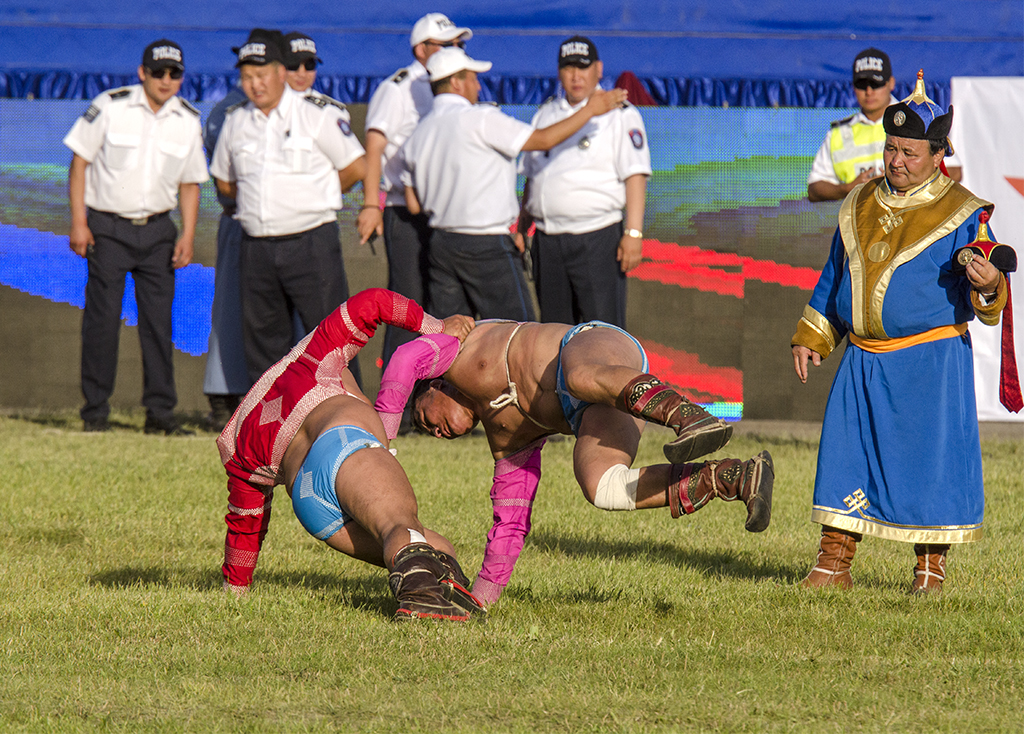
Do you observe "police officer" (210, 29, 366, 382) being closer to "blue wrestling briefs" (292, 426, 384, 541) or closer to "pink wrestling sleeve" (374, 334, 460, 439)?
"pink wrestling sleeve" (374, 334, 460, 439)

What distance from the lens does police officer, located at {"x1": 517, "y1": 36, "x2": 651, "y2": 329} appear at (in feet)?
28.6

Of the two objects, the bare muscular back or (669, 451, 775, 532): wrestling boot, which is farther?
the bare muscular back

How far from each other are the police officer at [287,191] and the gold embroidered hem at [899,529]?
14.5 feet

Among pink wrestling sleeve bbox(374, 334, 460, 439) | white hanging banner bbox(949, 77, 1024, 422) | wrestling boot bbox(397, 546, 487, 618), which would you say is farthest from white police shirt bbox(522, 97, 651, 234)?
wrestling boot bbox(397, 546, 487, 618)

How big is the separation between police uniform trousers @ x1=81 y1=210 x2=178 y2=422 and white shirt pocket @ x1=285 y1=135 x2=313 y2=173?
1.20 meters

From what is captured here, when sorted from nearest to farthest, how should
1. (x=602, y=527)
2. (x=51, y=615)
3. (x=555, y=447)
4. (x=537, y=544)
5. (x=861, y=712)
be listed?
(x=861, y=712)
(x=51, y=615)
(x=537, y=544)
(x=602, y=527)
(x=555, y=447)

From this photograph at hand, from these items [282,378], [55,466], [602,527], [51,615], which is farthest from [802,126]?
[51,615]

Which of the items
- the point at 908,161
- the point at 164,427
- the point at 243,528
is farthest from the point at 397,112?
the point at 243,528

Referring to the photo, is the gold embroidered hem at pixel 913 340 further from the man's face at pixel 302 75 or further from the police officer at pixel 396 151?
the man's face at pixel 302 75

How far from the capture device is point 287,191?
8.90 m

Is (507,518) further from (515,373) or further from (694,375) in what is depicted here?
(694,375)

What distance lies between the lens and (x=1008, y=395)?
220 inches

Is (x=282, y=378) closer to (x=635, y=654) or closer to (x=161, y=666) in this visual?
(x=161, y=666)

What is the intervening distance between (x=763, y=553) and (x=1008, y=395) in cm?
124
